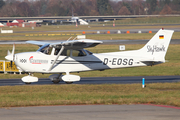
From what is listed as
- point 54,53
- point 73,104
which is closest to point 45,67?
point 54,53

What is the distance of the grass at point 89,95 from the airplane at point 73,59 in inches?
67.7

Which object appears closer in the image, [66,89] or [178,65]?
[66,89]

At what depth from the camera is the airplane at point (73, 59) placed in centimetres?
1644

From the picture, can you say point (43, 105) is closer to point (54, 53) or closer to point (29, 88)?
point (29, 88)

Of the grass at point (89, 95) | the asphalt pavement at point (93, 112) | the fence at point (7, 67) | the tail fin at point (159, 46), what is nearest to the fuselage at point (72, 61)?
the tail fin at point (159, 46)

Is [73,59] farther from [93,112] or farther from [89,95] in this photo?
[93,112]

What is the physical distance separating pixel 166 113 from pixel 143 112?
0.74m

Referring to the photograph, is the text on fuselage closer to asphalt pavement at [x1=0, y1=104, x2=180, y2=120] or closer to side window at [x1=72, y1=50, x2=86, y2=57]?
side window at [x1=72, y1=50, x2=86, y2=57]

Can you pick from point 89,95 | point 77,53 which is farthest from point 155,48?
point 89,95

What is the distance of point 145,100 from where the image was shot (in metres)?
11.7

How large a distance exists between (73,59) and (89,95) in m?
4.40

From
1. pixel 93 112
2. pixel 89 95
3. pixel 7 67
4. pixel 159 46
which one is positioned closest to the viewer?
pixel 93 112

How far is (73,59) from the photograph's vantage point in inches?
664

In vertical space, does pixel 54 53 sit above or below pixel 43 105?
above
